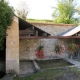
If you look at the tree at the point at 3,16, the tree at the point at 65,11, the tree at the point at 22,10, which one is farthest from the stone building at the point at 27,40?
the tree at the point at 65,11

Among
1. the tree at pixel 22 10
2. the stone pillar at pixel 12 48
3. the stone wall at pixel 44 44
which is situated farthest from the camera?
the tree at pixel 22 10

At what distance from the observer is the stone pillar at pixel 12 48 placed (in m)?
9.33

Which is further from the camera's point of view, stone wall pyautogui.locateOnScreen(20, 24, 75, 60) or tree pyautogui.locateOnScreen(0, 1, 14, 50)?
stone wall pyautogui.locateOnScreen(20, 24, 75, 60)

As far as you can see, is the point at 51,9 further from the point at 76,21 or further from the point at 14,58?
the point at 14,58

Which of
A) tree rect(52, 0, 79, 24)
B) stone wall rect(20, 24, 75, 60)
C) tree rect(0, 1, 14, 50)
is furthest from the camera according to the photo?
tree rect(52, 0, 79, 24)

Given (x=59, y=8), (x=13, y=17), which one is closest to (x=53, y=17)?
(x=59, y=8)

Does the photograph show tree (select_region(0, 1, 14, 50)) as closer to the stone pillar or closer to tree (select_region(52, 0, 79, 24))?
the stone pillar

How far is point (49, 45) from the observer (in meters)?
16.6

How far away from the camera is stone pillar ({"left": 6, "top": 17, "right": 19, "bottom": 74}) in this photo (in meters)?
9.33

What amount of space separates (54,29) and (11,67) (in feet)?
32.6

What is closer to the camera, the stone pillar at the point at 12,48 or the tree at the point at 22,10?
the stone pillar at the point at 12,48

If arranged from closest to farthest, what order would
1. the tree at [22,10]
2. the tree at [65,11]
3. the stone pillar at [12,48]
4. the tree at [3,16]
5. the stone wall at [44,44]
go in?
1. the tree at [3,16]
2. the stone pillar at [12,48]
3. the stone wall at [44,44]
4. the tree at [22,10]
5. the tree at [65,11]

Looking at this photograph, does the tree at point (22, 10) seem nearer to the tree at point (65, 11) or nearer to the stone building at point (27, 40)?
the tree at point (65, 11)

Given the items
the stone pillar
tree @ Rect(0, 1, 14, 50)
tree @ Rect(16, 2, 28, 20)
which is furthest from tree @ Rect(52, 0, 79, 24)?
tree @ Rect(0, 1, 14, 50)
